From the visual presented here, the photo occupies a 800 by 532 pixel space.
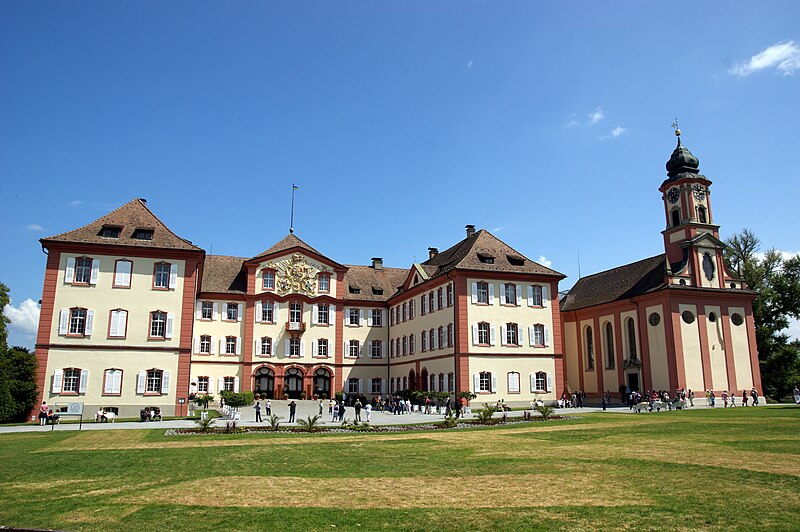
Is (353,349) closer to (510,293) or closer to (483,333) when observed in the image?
(483,333)

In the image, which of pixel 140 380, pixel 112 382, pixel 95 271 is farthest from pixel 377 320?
pixel 95 271

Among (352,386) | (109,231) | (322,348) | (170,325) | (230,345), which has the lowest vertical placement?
(352,386)

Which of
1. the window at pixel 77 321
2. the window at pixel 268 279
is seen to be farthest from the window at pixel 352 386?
the window at pixel 77 321

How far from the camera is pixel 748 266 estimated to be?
5453cm

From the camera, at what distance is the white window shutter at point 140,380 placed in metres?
37.2

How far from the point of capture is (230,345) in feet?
165

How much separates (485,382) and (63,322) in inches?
1095

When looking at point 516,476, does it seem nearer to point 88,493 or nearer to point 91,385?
point 88,493

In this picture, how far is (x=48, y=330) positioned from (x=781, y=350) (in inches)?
2185

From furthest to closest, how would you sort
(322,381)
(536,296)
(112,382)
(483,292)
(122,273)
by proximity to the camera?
(322,381) < (536,296) < (483,292) < (122,273) < (112,382)

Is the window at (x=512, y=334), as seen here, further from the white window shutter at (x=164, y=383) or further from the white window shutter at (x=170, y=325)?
the white window shutter at (x=164, y=383)

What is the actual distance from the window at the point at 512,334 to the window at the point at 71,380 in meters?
28.5

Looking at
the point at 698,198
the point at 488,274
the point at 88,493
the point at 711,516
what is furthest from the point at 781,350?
the point at 88,493

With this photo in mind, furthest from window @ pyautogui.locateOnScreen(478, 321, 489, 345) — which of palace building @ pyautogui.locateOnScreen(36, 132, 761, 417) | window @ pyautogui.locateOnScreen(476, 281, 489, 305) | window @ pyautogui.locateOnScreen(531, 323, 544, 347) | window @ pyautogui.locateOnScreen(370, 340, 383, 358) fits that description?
window @ pyautogui.locateOnScreen(370, 340, 383, 358)
